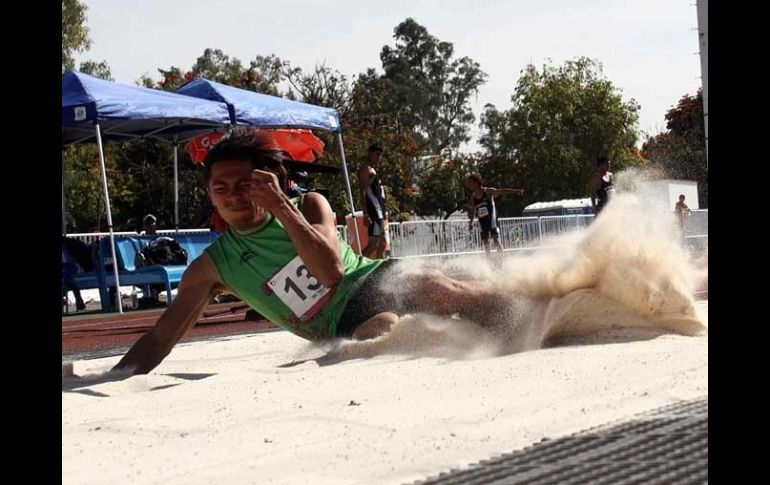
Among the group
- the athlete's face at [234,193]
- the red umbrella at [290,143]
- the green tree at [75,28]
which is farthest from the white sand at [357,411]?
the green tree at [75,28]

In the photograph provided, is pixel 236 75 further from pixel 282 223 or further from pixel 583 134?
pixel 282 223

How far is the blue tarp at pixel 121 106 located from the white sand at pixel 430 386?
6199 millimetres

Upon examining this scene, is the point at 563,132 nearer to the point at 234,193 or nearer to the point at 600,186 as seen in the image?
the point at 600,186

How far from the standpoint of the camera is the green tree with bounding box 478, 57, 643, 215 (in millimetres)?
46938

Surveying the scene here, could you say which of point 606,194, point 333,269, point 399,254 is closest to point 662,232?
point 333,269

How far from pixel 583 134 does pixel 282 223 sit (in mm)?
44207

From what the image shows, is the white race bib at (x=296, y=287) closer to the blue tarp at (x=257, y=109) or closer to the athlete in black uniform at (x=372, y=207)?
the athlete in black uniform at (x=372, y=207)

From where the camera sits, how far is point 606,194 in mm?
16016

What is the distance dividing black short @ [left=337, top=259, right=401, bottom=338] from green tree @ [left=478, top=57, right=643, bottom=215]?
42075 mm

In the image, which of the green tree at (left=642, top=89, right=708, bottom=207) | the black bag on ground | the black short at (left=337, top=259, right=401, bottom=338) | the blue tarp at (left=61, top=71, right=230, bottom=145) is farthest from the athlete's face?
the green tree at (left=642, top=89, right=708, bottom=207)

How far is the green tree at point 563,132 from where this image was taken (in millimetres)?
46938

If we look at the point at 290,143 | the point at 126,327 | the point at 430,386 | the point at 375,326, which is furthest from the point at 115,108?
the point at 430,386
